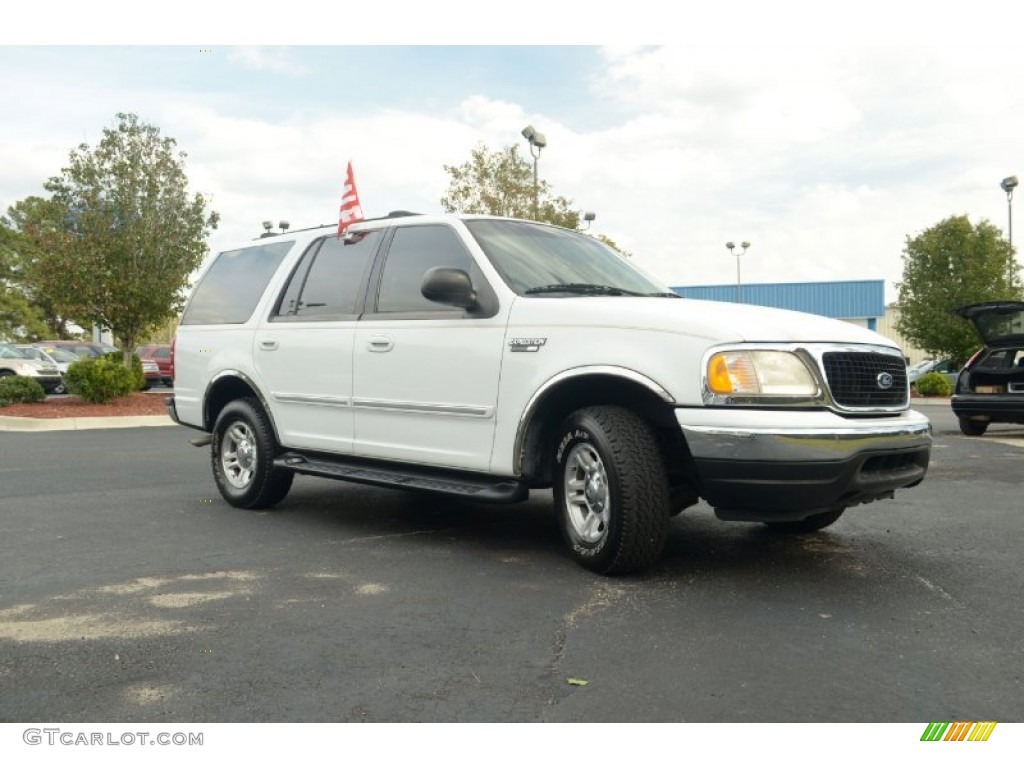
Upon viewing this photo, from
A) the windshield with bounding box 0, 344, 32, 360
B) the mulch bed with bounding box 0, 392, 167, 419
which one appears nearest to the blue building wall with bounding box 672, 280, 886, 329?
the windshield with bounding box 0, 344, 32, 360

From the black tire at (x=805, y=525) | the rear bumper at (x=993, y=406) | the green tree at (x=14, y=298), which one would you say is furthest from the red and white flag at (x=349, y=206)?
the green tree at (x=14, y=298)

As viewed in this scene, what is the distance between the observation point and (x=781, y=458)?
420cm

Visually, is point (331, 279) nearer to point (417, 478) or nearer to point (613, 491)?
point (417, 478)

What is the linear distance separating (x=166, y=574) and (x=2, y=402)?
15.0m

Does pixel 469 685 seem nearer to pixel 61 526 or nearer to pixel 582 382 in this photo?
pixel 582 382

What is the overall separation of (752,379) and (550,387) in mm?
1064

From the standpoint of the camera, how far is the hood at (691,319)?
440 centimetres

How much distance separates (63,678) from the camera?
3303mm

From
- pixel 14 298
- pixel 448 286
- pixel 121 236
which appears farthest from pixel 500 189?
pixel 14 298

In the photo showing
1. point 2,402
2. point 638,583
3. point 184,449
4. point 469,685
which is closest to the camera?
point 469,685

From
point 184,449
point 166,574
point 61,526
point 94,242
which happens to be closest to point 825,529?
point 166,574

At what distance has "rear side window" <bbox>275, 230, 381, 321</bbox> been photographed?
20.4 feet

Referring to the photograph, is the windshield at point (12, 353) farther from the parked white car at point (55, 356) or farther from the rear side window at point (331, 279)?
the rear side window at point (331, 279)
